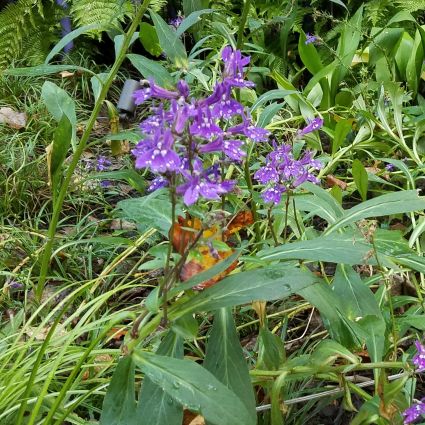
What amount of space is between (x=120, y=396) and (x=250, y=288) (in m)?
0.23

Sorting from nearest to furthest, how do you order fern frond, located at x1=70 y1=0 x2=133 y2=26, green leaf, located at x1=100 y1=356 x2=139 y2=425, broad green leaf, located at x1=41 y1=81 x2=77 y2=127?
1. green leaf, located at x1=100 y1=356 x2=139 y2=425
2. broad green leaf, located at x1=41 y1=81 x2=77 y2=127
3. fern frond, located at x1=70 y1=0 x2=133 y2=26

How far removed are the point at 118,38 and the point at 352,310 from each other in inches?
34.6

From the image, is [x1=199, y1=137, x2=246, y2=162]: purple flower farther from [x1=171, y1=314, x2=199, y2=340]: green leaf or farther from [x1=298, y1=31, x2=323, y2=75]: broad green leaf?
[x1=298, y1=31, x2=323, y2=75]: broad green leaf

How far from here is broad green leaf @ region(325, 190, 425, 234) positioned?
43.0 inches

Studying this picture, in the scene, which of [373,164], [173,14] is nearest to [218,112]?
[373,164]

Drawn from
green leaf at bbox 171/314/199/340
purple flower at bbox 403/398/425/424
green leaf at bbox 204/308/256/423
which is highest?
green leaf at bbox 171/314/199/340

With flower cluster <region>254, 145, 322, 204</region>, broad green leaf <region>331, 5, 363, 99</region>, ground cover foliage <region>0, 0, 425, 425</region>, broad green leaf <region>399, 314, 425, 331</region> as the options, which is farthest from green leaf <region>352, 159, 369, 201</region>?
broad green leaf <region>331, 5, 363, 99</region>

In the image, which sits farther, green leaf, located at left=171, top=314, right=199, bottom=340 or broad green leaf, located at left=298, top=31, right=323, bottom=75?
broad green leaf, located at left=298, top=31, right=323, bottom=75

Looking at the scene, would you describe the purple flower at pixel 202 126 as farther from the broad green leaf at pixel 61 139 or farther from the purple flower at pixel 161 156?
the broad green leaf at pixel 61 139

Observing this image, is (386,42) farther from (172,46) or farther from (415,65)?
(172,46)

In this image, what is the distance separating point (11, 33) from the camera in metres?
3.12

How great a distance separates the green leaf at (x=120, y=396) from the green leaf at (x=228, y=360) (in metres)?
0.12

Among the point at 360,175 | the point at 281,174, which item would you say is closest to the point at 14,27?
the point at 360,175

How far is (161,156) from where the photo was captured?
76 centimetres
